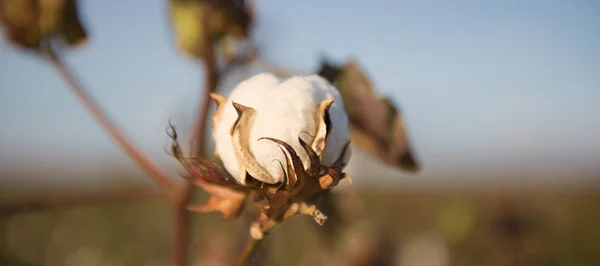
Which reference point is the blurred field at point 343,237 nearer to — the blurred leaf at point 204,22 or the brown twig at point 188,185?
the brown twig at point 188,185

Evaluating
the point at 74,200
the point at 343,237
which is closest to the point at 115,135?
the point at 74,200

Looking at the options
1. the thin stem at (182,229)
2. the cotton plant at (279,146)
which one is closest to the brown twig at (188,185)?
the thin stem at (182,229)

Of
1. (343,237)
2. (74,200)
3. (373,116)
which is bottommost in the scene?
(343,237)

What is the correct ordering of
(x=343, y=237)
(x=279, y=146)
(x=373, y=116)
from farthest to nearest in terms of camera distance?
1. (x=343, y=237)
2. (x=373, y=116)
3. (x=279, y=146)

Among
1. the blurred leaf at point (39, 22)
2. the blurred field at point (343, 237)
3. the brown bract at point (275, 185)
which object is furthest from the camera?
the blurred field at point (343, 237)


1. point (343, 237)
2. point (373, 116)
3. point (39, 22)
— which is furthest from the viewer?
point (343, 237)

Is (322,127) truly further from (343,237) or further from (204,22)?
(343,237)

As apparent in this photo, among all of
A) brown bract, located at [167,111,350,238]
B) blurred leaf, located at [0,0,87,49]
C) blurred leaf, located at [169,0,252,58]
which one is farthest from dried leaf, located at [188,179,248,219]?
blurred leaf, located at [0,0,87,49]

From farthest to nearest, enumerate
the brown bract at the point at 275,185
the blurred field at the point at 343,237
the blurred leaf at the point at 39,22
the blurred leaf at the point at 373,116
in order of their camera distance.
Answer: the blurred field at the point at 343,237
the blurred leaf at the point at 39,22
the blurred leaf at the point at 373,116
the brown bract at the point at 275,185
